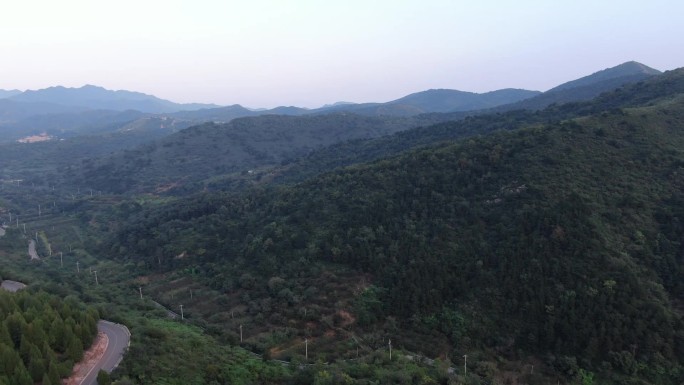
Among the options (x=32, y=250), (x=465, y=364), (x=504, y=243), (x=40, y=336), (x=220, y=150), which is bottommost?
(x=32, y=250)

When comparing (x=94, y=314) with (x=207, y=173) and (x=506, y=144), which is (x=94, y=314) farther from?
(x=207, y=173)

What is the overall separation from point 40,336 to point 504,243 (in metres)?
37.3

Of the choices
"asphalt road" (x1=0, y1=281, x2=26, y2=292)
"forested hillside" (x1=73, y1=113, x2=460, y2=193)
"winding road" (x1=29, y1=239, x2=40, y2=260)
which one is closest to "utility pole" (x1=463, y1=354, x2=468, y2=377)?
"asphalt road" (x1=0, y1=281, x2=26, y2=292)

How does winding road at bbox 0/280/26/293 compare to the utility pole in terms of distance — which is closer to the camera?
the utility pole

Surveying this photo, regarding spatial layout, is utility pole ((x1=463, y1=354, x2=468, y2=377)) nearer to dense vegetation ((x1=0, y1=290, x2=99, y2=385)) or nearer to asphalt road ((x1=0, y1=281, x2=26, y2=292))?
dense vegetation ((x1=0, y1=290, x2=99, y2=385))

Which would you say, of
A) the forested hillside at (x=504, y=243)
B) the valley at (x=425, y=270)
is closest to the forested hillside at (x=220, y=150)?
the valley at (x=425, y=270)

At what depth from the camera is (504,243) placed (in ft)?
143

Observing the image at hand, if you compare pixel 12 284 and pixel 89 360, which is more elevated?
pixel 89 360

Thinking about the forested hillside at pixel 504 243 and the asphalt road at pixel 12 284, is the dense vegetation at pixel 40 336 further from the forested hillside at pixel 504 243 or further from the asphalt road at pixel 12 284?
the forested hillside at pixel 504 243

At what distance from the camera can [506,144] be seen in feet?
198

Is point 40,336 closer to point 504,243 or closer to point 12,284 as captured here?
point 12,284

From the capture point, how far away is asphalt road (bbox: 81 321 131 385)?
24.1 metres

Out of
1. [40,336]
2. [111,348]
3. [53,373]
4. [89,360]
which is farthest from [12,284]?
[53,373]

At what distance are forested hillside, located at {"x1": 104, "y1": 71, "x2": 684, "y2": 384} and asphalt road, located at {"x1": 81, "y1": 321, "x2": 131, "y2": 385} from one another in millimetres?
17618
